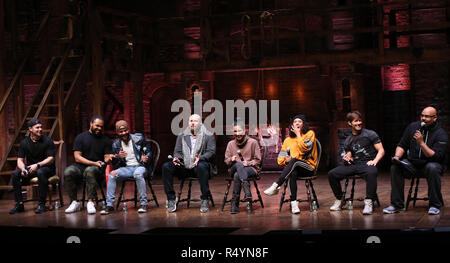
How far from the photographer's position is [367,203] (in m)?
7.38

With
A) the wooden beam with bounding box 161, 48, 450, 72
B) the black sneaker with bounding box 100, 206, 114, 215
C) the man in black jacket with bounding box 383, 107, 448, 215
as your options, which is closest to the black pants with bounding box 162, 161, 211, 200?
the black sneaker with bounding box 100, 206, 114, 215

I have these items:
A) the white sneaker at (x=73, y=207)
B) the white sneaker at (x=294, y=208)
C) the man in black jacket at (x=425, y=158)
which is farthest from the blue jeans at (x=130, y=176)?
the man in black jacket at (x=425, y=158)

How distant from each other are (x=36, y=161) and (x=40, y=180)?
1.12 ft

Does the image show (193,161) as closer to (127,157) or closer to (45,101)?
(127,157)

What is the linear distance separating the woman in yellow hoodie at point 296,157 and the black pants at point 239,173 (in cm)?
32

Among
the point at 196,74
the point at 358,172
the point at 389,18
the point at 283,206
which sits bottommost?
the point at 283,206

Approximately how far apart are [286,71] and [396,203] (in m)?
8.32

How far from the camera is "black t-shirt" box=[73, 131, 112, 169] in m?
8.52

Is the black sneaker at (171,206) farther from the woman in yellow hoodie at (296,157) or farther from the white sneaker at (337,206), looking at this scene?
the white sneaker at (337,206)

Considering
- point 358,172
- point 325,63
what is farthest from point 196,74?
point 358,172

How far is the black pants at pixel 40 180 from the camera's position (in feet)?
28.0
